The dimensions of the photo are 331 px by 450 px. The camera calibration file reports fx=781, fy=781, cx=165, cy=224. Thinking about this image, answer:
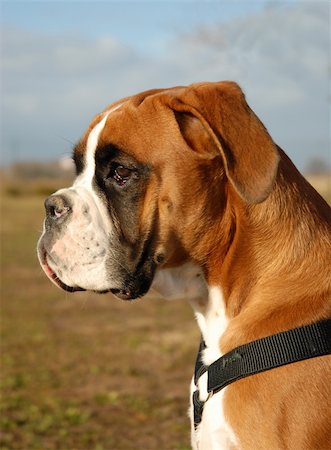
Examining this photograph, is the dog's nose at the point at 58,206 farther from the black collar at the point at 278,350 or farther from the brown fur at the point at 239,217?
the black collar at the point at 278,350

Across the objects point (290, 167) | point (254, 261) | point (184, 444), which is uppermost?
point (290, 167)

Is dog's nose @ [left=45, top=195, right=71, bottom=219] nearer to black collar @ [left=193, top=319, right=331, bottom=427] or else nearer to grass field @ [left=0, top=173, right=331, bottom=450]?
grass field @ [left=0, top=173, right=331, bottom=450]

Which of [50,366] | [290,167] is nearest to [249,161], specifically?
[290,167]

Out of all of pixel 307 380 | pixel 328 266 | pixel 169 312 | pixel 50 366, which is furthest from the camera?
pixel 169 312

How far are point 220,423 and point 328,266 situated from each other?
→ 0.84 m

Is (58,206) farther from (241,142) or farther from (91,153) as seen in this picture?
(241,142)

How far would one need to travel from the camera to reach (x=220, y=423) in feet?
11.1

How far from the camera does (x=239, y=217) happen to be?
11.7 feet

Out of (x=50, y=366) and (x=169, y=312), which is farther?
(x=169, y=312)

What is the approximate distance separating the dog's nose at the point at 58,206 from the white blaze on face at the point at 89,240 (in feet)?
0.10

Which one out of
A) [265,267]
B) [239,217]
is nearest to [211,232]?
[239,217]

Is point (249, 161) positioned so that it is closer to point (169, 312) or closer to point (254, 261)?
point (254, 261)

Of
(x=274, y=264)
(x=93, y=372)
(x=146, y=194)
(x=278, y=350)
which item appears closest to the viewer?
(x=278, y=350)

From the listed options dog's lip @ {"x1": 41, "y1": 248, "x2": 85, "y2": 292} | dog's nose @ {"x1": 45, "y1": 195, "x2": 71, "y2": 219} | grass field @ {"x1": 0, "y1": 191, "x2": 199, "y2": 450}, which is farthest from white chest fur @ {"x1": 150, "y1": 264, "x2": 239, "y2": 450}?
grass field @ {"x1": 0, "y1": 191, "x2": 199, "y2": 450}
